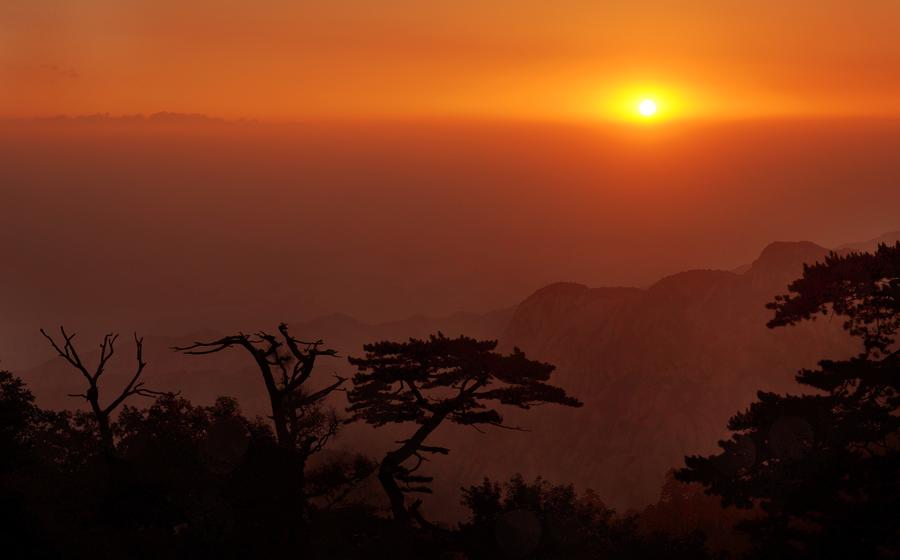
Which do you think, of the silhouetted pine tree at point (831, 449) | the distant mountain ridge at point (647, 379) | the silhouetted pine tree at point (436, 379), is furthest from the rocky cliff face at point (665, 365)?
the silhouetted pine tree at point (831, 449)

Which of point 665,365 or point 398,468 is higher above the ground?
point 665,365

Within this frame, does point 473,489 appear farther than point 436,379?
Yes

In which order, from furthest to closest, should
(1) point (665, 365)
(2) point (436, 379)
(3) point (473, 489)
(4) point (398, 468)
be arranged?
(1) point (665, 365) < (3) point (473, 489) < (4) point (398, 468) < (2) point (436, 379)

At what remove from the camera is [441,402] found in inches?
1020

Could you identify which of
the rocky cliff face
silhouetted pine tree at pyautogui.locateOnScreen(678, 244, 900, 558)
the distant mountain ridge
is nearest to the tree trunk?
silhouetted pine tree at pyautogui.locateOnScreen(678, 244, 900, 558)

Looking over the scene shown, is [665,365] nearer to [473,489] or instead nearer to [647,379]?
[647,379]

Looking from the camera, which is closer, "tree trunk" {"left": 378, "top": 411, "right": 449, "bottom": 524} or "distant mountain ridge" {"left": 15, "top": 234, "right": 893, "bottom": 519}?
"tree trunk" {"left": 378, "top": 411, "right": 449, "bottom": 524}

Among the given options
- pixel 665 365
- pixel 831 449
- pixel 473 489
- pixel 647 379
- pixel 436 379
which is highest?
pixel 665 365

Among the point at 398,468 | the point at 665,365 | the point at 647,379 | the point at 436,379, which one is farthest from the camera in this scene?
the point at 665,365

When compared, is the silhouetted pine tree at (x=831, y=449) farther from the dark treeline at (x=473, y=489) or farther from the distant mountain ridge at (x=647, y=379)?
the distant mountain ridge at (x=647, y=379)

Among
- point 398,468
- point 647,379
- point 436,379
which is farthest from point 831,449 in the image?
point 647,379

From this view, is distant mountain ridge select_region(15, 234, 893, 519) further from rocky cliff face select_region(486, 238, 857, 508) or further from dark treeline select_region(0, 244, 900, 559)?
dark treeline select_region(0, 244, 900, 559)

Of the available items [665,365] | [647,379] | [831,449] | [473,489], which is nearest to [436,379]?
[473,489]

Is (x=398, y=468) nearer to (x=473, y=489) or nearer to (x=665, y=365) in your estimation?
(x=473, y=489)
